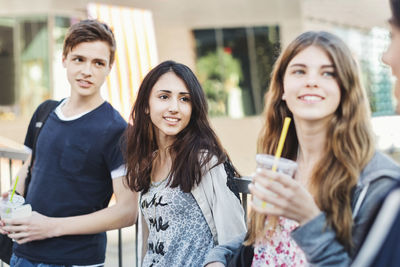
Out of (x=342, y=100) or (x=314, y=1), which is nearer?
(x=342, y=100)

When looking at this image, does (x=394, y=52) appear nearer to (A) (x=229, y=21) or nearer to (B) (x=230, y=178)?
(B) (x=230, y=178)

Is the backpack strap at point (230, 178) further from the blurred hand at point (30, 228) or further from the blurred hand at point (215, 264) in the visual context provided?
the blurred hand at point (30, 228)

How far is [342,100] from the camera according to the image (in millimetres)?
1908

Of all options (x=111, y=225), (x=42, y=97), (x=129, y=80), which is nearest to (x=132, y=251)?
(x=111, y=225)

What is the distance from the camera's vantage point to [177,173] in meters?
2.49

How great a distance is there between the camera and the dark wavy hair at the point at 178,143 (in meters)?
2.49

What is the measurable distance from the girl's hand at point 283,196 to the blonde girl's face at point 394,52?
455mm

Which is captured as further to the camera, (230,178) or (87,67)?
(87,67)

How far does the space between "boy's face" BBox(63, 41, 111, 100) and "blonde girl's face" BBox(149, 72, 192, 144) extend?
393 mm

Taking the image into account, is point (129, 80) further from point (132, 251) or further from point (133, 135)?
point (133, 135)

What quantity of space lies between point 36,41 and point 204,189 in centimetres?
1467

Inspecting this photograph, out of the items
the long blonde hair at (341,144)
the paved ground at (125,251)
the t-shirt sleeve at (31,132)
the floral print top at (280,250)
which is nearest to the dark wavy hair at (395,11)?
the long blonde hair at (341,144)

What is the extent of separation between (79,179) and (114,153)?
9.5 inches

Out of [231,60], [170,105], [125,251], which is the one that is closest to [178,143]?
[170,105]
